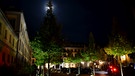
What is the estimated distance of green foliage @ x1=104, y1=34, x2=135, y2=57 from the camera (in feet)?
81.8

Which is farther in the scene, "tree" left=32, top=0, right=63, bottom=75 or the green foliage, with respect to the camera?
"tree" left=32, top=0, right=63, bottom=75

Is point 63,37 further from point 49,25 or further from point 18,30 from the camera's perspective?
point 18,30

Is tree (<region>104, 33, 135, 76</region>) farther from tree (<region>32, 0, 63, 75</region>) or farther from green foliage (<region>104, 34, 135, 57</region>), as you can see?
tree (<region>32, 0, 63, 75</region>)

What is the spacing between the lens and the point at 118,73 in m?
27.4

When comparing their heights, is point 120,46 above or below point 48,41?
below

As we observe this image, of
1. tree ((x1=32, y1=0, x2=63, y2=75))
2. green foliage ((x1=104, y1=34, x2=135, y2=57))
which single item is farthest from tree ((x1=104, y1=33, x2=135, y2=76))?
tree ((x1=32, y1=0, x2=63, y2=75))

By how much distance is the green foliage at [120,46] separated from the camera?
982 inches

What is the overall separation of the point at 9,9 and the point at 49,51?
50.2 feet

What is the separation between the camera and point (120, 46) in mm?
25438

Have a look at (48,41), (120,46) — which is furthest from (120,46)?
(48,41)

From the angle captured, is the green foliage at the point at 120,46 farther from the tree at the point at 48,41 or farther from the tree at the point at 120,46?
the tree at the point at 48,41

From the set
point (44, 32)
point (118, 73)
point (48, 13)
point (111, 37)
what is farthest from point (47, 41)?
point (118, 73)

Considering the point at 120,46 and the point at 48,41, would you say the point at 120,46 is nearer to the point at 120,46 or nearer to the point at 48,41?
the point at 120,46

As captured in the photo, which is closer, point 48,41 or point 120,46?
point 120,46
